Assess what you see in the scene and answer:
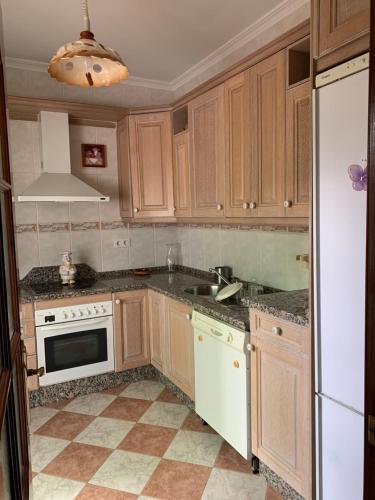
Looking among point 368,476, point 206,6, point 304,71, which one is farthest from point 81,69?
point 368,476

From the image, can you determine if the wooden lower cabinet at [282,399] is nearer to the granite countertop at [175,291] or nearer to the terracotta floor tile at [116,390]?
the granite countertop at [175,291]

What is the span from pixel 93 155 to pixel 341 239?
8.93ft

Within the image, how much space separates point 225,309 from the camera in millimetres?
2211

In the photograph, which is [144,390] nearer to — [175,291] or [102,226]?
[175,291]

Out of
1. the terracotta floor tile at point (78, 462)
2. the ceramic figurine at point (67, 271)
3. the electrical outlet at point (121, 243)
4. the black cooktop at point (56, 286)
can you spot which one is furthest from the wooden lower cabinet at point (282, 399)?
the electrical outlet at point (121, 243)

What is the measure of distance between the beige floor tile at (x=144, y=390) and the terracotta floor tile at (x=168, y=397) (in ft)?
0.13

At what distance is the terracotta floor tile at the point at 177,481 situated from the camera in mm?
1945

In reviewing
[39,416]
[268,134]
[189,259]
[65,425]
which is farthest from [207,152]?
[39,416]

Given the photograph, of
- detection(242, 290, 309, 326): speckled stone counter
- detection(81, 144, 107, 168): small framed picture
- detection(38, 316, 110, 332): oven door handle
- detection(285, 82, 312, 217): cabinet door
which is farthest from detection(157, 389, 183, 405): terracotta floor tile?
detection(81, 144, 107, 168): small framed picture

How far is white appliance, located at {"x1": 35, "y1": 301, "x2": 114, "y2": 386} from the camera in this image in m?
2.87

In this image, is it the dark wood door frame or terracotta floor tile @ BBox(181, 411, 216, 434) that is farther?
terracotta floor tile @ BBox(181, 411, 216, 434)

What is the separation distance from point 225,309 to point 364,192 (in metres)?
1.17

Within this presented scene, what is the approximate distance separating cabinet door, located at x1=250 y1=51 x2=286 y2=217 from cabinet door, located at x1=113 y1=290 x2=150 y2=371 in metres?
1.44

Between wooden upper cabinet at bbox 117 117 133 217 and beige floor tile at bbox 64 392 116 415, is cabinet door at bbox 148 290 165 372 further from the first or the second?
wooden upper cabinet at bbox 117 117 133 217
